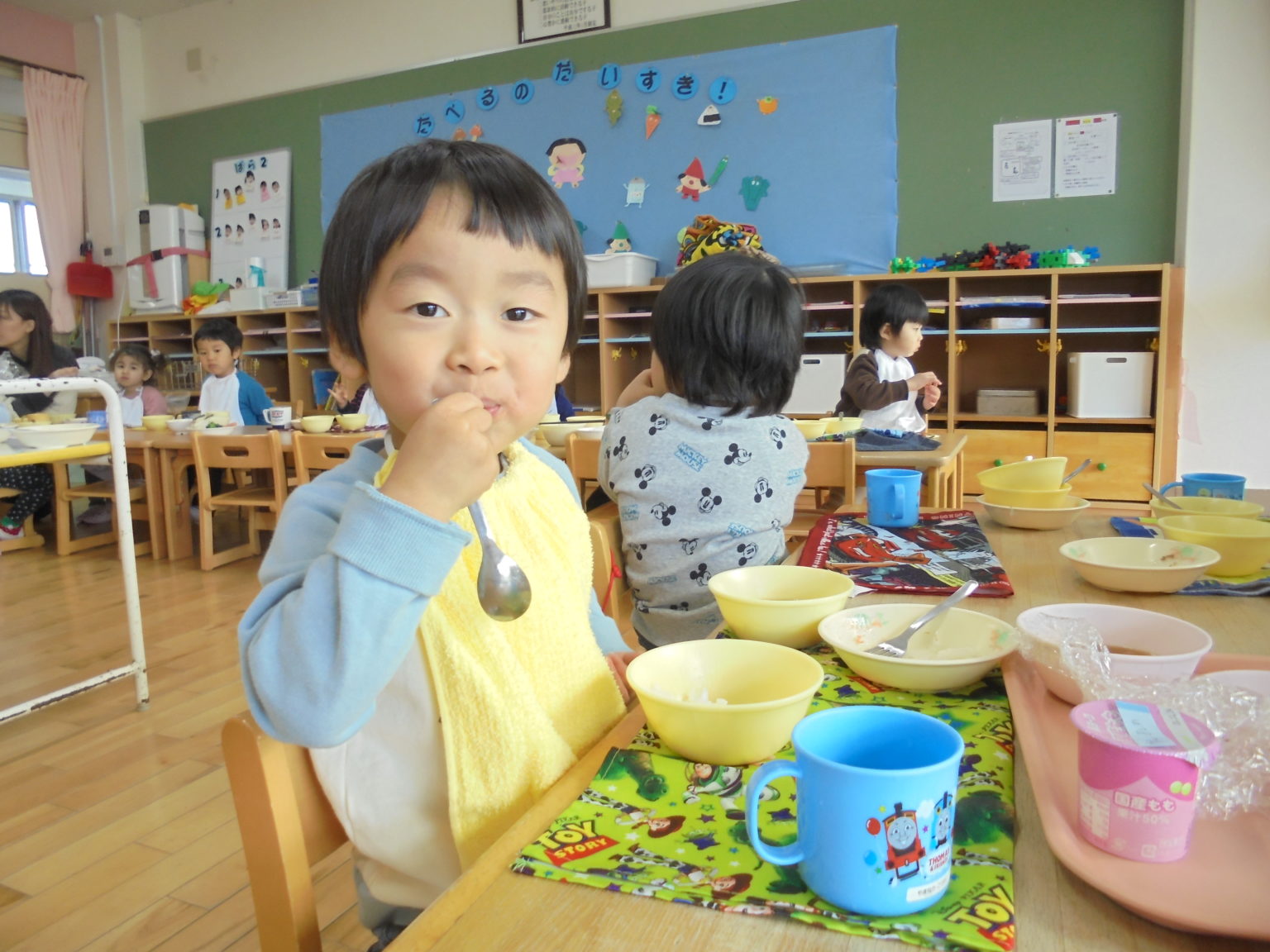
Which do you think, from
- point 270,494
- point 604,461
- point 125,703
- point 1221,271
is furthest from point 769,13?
point 125,703

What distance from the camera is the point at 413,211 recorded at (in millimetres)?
643

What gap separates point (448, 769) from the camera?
68 centimetres

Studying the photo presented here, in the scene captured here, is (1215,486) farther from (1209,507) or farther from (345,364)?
(345,364)

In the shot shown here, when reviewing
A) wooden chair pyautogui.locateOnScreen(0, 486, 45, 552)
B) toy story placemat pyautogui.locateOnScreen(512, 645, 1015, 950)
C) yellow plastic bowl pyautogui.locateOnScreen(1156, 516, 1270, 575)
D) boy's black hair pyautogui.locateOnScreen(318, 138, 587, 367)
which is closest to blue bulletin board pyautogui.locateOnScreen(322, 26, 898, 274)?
wooden chair pyautogui.locateOnScreen(0, 486, 45, 552)

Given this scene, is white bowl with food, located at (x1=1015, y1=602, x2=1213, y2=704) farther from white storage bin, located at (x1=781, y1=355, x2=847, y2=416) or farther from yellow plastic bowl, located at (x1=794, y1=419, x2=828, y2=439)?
white storage bin, located at (x1=781, y1=355, x2=847, y2=416)

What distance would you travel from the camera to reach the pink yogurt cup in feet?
1.46

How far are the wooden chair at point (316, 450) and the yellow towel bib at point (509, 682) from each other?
8.57ft

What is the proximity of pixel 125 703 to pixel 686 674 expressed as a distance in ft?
7.06

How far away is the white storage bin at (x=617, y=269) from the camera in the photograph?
482cm

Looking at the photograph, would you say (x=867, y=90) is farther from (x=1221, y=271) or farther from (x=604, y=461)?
(x=604, y=461)

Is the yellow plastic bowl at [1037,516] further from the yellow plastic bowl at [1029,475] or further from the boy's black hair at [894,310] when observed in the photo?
the boy's black hair at [894,310]

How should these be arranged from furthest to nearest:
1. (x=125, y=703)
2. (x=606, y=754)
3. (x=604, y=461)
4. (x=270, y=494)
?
(x=270, y=494) < (x=125, y=703) < (x=604, y=461) < (x=606, y=754)

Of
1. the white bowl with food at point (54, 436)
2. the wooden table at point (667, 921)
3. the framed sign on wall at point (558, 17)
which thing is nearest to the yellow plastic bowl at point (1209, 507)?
Answer: the wooden table at point (667, 921)

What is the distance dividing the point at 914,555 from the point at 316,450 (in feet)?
8.72
